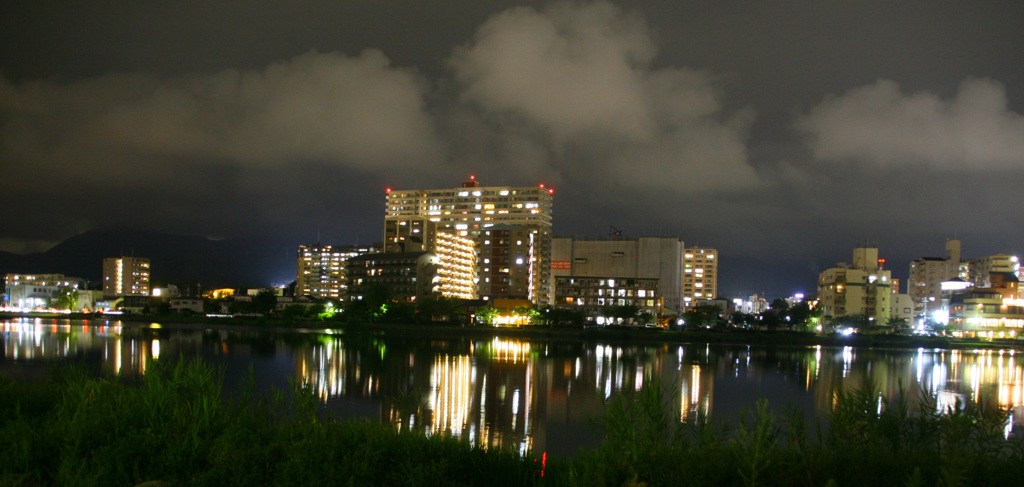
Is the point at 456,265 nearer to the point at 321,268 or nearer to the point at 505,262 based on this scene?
the point at 505,262

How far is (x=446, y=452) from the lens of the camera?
653cm

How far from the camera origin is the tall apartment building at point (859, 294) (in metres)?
62.1

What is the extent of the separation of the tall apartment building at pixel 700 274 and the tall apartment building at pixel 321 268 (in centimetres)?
4987

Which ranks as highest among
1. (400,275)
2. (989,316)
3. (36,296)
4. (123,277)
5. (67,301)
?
(400,275)

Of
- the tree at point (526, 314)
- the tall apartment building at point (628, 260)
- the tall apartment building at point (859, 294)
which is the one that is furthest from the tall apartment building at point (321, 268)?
the tall apartment building at point (859, 294)

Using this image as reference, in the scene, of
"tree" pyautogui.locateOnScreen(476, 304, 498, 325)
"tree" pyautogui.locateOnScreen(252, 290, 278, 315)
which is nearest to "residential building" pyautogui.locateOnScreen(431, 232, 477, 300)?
"tree" pyautogui.locateOnScreen(476, 304, 498, 325)

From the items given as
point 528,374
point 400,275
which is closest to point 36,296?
point 400,275

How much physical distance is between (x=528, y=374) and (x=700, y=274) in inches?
3639

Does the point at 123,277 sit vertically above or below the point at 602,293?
below

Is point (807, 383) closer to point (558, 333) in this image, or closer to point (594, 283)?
point (558, 333)

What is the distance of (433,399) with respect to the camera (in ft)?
54.7

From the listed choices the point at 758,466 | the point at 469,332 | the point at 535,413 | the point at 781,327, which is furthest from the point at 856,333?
the point at 758,466

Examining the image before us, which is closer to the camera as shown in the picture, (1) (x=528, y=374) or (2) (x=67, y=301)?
(1) (x=528, y=374)

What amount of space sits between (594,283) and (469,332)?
24054 mm
